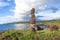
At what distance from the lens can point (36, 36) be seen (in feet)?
14.3

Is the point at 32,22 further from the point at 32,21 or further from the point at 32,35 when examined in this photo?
the point at 32,35

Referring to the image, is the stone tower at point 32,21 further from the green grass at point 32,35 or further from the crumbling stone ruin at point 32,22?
the green grass at point 32,35

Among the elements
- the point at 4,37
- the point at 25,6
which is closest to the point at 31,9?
the point at 25,6

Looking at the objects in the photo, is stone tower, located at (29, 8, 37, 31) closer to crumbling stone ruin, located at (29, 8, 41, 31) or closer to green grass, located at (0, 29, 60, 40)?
crumbling stone ruin, located at (29, 8, 41, 31)

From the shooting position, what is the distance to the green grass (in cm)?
433

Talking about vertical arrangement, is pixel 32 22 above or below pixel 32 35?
above

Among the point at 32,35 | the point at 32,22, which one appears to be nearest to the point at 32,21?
the point at 32,22

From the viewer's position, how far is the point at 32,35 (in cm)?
437

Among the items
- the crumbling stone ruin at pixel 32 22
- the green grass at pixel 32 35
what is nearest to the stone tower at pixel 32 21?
the crumbling stone ruin at pixel 32 22

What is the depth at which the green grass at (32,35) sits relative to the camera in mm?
4328

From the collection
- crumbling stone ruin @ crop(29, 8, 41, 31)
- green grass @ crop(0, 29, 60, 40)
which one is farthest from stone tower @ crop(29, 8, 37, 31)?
green grass @ crop(0, 29, 60, 40)

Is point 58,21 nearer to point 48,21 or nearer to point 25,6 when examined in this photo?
point 48,21

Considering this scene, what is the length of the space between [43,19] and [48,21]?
12cm

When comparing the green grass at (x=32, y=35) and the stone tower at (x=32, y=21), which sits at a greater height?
the stone tower at (x=32, y=21)
